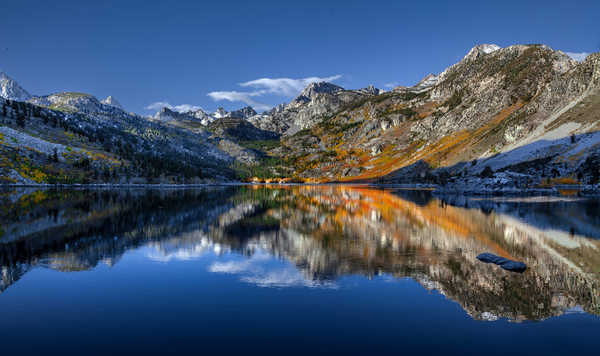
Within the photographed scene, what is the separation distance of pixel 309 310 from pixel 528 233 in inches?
1315

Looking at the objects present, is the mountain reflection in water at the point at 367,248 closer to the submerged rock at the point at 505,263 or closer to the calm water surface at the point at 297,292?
the calm water surface at the point at 297,292

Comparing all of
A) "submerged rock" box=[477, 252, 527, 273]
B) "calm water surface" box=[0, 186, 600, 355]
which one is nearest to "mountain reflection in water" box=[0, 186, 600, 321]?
"calm water surface" box=[0, 186, 600, 355]

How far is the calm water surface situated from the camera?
47.8 ft

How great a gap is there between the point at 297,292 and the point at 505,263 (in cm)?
1656

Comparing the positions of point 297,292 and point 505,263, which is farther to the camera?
point 505,263

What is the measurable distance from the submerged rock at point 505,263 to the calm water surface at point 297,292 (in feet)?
2.68

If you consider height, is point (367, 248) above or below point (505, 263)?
below

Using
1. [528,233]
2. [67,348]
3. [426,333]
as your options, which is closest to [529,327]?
[426,333]

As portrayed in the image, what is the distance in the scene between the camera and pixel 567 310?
1809 cm

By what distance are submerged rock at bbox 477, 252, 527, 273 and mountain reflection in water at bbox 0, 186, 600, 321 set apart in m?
0.65

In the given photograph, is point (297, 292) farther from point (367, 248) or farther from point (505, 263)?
point (505, 263)

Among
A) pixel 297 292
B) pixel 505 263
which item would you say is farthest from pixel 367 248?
pixel 297 292

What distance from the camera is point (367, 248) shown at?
3356cm

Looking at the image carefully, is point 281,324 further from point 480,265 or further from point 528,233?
point 528,233
